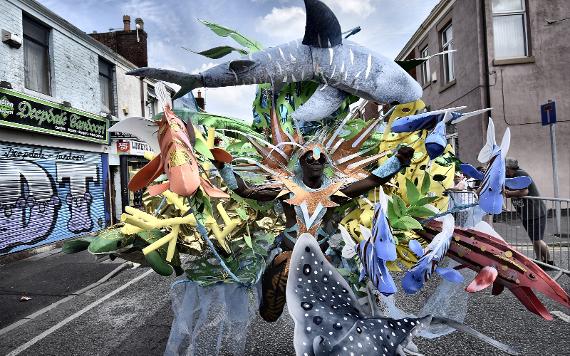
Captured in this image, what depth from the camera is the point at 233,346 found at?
246cm

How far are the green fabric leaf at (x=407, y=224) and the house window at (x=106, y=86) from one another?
40.2 feet

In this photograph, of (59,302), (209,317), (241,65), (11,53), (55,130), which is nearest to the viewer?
(241,65)

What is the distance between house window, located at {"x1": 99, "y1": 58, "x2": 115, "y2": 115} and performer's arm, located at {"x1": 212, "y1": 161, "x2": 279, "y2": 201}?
38.2ft

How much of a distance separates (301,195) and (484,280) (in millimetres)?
1024

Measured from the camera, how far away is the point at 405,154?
2076 millimetres

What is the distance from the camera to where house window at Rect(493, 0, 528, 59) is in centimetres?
1055

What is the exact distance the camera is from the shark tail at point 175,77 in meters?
1.99

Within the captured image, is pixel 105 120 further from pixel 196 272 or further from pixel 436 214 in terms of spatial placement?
pixel 436 214

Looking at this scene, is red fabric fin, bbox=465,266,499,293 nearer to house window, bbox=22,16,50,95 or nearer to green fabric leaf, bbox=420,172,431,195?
green fabric leaf, bbox=420,172,431,195

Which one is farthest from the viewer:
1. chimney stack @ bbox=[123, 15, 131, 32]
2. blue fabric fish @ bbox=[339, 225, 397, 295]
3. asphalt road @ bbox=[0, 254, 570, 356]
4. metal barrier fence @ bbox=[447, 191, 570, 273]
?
chimney stack @ bbox=[123, 15, 131, 32]

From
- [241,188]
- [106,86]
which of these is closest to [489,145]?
[241,188]

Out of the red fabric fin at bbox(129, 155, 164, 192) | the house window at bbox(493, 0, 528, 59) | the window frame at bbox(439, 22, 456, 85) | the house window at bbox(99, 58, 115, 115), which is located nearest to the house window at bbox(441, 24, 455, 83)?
the window frame at bbox(439, 22, 456, 85)

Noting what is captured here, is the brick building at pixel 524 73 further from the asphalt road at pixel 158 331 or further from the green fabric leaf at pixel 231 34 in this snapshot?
the green fabric leaf at pixel 231 34

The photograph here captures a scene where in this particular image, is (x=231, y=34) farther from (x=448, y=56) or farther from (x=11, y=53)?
(x=448, y=56)
